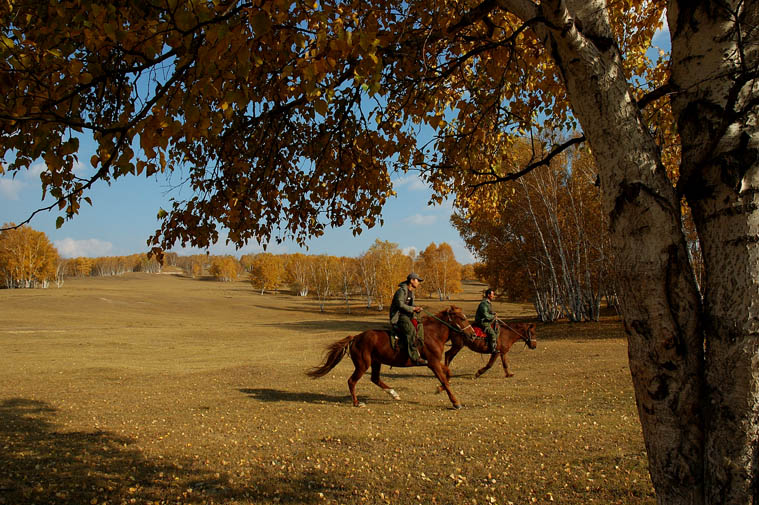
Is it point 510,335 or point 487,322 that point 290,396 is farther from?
point 510,335

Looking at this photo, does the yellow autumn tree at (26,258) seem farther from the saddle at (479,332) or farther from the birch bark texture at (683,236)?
the birch bark texture at (683,236)

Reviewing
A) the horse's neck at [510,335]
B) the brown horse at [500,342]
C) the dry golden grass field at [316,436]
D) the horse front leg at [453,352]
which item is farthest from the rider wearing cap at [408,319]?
the horse's neck at [510,335]

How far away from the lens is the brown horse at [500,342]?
12484 millimetres

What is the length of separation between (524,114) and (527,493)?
5.50 meters

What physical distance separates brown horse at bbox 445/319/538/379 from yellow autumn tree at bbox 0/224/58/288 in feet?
314

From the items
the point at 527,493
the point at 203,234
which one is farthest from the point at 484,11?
the point at 527,493

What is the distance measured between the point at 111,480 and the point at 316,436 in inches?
124

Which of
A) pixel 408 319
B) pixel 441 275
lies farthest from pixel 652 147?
pixel 441 275

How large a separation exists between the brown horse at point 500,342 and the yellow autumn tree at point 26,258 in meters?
95.6

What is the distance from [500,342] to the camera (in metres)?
13.5

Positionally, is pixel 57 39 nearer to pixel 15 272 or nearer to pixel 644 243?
pixel 644 243

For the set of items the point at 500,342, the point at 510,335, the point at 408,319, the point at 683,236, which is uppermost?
the point at 683,236

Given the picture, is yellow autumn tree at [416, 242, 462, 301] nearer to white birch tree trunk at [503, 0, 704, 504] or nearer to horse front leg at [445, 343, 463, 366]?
horse front leg at [445, 343, 463, 366]

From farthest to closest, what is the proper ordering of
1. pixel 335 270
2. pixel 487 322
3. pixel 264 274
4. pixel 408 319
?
pixel 264 274 < pixel 335 270 < pixel 487 322 < pixel 408 319
